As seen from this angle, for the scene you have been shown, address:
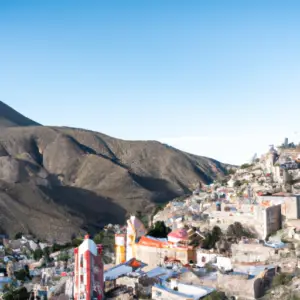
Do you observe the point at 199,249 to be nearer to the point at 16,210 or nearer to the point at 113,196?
the point at 16,210

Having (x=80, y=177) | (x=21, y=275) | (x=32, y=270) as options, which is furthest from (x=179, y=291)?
(x=80, y=177)

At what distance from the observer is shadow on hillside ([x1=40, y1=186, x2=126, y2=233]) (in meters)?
59.6

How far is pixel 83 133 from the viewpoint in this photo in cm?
10969

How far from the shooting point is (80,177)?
86688 mm

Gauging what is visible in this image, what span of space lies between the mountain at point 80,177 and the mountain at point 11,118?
1.13 metres

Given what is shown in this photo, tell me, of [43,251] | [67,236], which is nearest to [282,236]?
[43,251]

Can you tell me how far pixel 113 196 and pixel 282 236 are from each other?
172ft

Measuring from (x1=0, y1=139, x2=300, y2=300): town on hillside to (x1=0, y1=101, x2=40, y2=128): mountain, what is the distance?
297 ft

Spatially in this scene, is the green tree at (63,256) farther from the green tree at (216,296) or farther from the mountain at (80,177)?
the mountain at (80,177)

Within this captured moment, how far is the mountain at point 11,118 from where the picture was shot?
388ft

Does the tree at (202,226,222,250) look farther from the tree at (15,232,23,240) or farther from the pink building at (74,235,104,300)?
the tree at (15,232,23,240)

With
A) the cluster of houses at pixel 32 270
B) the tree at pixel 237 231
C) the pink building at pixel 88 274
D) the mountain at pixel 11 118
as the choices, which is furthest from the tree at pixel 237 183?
the mountain at pixel 11 118

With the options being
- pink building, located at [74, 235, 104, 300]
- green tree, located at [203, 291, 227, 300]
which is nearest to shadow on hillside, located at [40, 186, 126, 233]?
pink building, located at [74, 235, 104, 300]

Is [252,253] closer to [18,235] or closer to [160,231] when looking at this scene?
[160,231]
